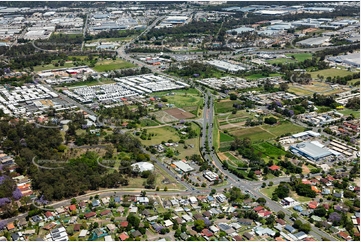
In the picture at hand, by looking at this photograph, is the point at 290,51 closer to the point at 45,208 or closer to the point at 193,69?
the point at 193,69

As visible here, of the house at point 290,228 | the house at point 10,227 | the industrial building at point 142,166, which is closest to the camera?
the house at point 10,227

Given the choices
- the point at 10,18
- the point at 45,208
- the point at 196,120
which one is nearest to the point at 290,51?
the point at 196,120

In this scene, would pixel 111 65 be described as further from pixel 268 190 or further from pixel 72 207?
pixel 268 190

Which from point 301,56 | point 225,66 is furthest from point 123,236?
point 301,56

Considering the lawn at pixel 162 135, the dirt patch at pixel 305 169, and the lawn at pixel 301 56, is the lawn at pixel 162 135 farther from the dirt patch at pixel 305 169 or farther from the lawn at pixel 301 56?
the lawn at pixel 301 56

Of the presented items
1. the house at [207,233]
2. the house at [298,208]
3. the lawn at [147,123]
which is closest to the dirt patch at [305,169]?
the house at [298,208]

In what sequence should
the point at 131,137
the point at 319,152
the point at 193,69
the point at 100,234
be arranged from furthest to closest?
the point at 193,69
the point at 131,137
the point at 319,152
the point at 100,234
